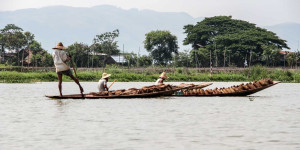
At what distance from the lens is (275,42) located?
5781 cm

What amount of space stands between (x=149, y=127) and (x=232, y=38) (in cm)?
4742

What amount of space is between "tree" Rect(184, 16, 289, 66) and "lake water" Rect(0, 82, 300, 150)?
3700 centimetres

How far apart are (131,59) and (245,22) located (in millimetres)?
15609

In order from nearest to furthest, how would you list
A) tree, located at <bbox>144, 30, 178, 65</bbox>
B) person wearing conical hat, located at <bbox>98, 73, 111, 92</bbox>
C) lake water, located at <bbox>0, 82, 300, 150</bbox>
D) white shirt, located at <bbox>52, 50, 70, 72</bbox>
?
lake water, located at <bbox>0, 82, 300, 150</bbox>, white shirt, located at <bbox>52, 50, 70, 72</bbox>, person wearing conical hat, located at <bbox>98, 73, 111, 92</bbox>, tree, located at <bbox>144, 30, 178, 65</bbox>

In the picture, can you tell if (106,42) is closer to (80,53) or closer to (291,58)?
(80,53)

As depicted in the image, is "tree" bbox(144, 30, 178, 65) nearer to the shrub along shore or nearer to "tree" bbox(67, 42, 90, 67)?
"tree" bbox(67, 42, 90, 67)

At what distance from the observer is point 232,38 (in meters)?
55.0

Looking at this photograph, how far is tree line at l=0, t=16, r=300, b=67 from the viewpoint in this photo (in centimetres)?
5291

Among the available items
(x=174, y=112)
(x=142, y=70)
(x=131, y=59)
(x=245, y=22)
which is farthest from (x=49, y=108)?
(x=245, y=22)

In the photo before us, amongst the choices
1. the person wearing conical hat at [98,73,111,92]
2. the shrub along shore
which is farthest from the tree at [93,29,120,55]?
the person wearing conical hat at [98,73,111,92]

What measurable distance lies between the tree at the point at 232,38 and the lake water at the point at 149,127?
121ft

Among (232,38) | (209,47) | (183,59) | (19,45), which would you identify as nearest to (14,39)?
(19,45)

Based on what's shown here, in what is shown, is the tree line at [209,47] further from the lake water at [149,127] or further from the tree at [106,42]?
the lake water at [149,127]

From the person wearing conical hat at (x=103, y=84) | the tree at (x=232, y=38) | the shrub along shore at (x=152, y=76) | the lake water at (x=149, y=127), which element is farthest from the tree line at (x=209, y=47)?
the lake water at (x=149, y=127)
